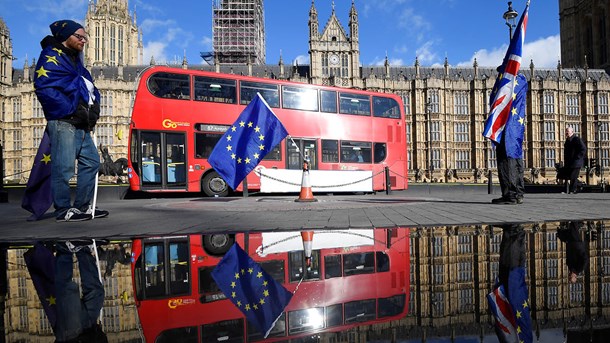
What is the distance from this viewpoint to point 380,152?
15.1 metres

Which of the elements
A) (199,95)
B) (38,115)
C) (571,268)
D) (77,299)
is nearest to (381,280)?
(571,268)

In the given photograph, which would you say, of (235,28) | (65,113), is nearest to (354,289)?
(65,113)

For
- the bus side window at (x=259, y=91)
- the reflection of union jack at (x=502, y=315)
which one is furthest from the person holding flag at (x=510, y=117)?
the bus side window at (x=259, y=91)

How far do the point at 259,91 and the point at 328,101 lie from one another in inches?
100

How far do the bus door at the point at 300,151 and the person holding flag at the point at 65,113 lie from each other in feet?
28.8

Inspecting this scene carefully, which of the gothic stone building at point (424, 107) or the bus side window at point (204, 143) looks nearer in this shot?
the bus side window at point (204, 143)

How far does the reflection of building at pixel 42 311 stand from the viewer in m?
1.20

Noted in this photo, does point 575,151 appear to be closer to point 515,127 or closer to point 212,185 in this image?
point 515,127

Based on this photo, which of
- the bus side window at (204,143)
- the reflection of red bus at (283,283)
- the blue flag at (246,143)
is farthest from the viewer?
the bus side window at (204,143)

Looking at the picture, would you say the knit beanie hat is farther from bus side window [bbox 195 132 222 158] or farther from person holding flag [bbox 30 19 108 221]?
bus side window [bbox 195 132 222 158]

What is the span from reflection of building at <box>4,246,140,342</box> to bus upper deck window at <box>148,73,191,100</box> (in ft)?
34.1

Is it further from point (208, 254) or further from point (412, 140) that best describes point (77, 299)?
point (412, 140)

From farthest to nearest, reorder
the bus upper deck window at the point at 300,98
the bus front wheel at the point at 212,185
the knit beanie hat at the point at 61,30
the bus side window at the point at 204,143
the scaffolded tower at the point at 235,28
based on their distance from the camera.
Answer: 1. the scaffolded tower at the point at 235,28
2. the bus upper deck window at the point at 300,98
3. the bus front wheel at the point at 212,185
4. the bus side window at the point at 204,143
5. the knit beanie hat at the point at 61,30

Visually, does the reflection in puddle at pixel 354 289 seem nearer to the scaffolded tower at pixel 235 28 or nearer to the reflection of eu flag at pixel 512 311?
the reflection of eu flag at pixel 512 311
